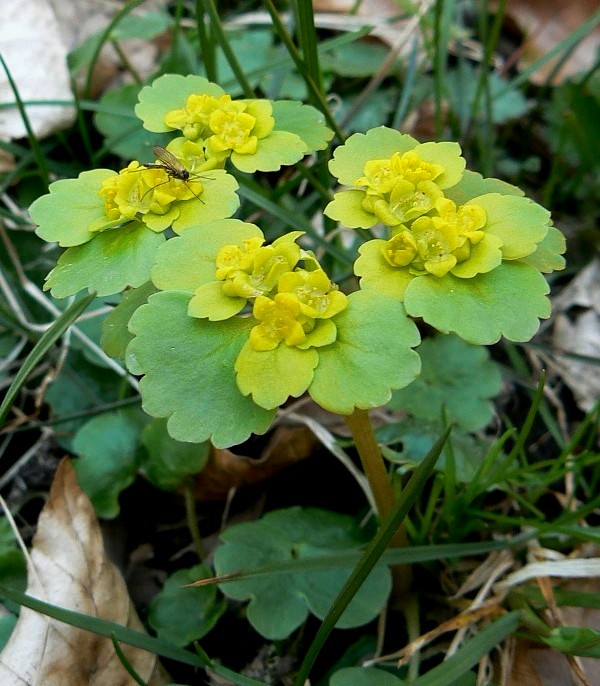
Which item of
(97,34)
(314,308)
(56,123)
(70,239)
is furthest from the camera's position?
(97,34)

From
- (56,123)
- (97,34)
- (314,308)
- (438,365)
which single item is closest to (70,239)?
(314,308)

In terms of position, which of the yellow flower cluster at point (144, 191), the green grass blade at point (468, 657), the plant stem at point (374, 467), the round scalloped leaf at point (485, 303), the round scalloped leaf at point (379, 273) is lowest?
the green grass blade at point (468, 657)

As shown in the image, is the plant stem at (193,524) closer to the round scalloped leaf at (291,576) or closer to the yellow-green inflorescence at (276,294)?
the round scalloped leaf at (291,576)

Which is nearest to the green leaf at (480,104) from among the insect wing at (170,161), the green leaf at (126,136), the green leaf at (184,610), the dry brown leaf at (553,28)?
the dry brown leaf at (553,28)

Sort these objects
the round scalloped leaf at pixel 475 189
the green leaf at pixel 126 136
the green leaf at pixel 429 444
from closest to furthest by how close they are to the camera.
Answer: the round scalloped leaf at pixel 475 189, the green leaf at pixel 429 444, the green leaf at pixel 126 136

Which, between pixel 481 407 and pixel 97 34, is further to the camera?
pixel 97 34

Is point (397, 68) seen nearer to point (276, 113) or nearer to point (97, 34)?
point (97, 34)

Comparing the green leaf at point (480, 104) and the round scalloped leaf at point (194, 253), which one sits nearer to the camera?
the round scalloped leaf at point (194, 253)
